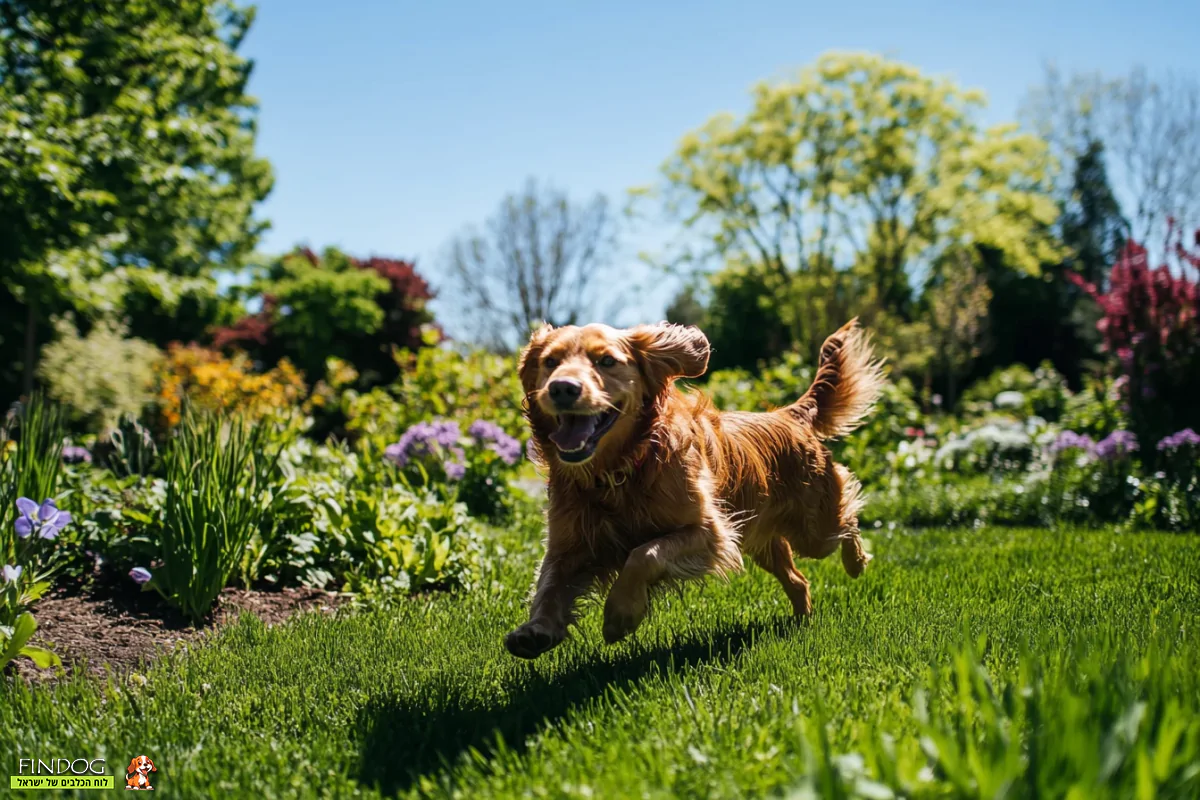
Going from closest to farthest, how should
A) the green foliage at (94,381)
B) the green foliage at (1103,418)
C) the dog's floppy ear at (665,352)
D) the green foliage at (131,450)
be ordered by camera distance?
the dog's floppy ear at (665,352) < the green foliage at (131,450) < the green foliage at (1103,418) < the green foliage at (94,381)

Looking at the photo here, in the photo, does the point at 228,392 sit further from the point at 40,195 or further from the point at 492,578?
the point at 492,578

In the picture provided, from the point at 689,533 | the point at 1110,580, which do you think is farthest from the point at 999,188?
the point at 689,533

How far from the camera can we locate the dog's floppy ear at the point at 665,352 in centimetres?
367

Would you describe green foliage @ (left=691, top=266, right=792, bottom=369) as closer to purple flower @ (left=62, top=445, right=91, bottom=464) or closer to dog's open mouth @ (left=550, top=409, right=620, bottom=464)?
purple flower @ (left=62, top=445, right=91, bottom=464)

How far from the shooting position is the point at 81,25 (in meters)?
10.9

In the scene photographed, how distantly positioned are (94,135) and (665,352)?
8.64 metres

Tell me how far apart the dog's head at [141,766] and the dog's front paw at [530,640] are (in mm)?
1130

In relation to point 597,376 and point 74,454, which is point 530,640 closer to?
point 597,376

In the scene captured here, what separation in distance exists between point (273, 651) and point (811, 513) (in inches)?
107

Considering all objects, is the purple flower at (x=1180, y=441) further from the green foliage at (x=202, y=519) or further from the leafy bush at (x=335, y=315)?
the leafy bush at (x=335, y=315)

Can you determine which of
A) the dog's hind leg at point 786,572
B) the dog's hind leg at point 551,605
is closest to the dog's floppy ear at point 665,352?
the dog's hind leg at point 551,605

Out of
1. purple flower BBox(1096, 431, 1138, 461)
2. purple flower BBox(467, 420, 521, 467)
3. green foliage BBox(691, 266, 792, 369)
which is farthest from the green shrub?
green foliage BBox(691, 266, 792, 369)

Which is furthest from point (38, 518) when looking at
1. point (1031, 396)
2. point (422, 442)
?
point (1031, 396)

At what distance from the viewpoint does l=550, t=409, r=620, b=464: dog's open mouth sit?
10.6 feet
